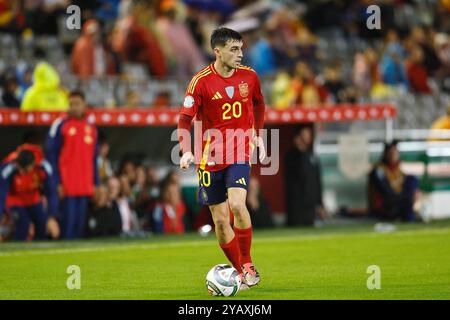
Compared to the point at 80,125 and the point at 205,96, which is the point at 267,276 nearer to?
the point at 205,96

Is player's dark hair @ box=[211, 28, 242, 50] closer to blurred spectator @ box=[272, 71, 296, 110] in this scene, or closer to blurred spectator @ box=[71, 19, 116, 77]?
blurred spectator @ box=[71, 19, 116, 77]

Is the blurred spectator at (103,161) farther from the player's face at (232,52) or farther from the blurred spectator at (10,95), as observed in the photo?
the player's face at (232,52)

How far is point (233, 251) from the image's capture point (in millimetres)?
12242

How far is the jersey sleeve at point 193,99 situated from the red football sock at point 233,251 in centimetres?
131

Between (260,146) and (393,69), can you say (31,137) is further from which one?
(393,69)

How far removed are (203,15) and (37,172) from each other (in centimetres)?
1031

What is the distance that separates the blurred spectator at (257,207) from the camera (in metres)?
21.5

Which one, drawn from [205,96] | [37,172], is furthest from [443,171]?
[205,96]

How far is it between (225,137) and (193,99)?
1.60 feet

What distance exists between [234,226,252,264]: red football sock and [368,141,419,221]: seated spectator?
33.5 ft

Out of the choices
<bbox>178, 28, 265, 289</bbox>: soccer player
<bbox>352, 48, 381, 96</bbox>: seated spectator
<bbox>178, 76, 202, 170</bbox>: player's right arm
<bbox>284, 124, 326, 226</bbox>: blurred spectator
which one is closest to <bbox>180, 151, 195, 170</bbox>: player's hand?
<bbox>178, 76, 202, 170</bbox>: player's right arm

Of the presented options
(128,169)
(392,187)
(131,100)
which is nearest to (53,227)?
(128,169)

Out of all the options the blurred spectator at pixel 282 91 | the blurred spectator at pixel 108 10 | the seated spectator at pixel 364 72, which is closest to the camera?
the blurred spectator at pixel 282 91

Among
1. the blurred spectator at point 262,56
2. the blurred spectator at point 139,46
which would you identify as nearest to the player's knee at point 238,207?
the blurred spectator at point 139,46
